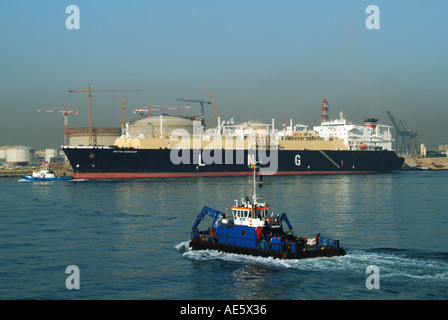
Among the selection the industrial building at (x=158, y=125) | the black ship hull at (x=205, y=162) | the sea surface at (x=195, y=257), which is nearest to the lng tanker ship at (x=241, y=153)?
the black ship hull at (x=205, y=162)

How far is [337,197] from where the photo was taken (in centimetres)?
6222

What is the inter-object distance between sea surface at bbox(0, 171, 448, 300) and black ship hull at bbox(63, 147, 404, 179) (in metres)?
37.7

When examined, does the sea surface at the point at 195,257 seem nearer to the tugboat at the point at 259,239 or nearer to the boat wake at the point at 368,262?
the boat wake at the point at 368,262

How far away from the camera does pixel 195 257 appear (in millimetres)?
28938

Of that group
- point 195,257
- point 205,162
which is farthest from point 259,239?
point 205,162

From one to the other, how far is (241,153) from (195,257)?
275 feet

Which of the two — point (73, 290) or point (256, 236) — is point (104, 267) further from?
point (256, 236)

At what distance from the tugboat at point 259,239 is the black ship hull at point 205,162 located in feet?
171

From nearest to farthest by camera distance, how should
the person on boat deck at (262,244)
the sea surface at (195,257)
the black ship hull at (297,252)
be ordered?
the sea surface at (195,257) < the black ship hull at (297,252) < the person on boat deck at (262,244)

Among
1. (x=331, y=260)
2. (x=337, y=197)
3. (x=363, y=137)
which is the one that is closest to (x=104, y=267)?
(x=331, y=260)

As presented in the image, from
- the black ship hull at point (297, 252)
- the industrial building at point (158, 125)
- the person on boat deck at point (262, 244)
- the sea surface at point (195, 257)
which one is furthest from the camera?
the industrial building at point (158, 125)

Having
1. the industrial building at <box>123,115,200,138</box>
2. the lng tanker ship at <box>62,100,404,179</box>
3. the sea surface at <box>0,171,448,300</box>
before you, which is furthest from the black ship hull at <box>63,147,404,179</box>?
the industrial building at <box>123,115,200,138</box>

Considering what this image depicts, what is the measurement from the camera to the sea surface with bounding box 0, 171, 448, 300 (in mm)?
22531

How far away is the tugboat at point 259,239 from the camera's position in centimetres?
2678
